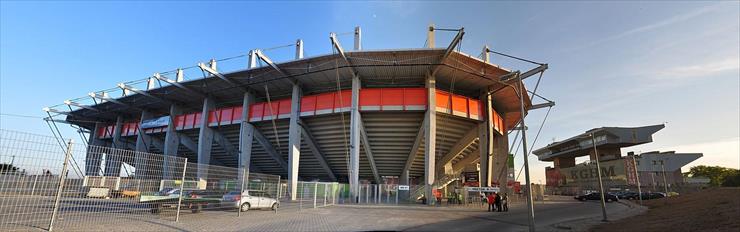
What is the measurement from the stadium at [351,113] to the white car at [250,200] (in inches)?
478

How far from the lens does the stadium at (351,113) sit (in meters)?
31.0

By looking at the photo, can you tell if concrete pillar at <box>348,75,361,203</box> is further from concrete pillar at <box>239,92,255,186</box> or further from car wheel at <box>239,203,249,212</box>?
car wheel at <box>239,203,249,212</box>

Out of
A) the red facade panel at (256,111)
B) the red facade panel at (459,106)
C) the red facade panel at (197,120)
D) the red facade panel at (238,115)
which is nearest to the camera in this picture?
the red facade panel at (459,106)

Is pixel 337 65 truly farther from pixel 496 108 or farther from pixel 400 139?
pixel 496 108

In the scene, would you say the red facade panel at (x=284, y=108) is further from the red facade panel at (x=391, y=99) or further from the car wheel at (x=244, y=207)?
the car wheel at (x=244, y=207)

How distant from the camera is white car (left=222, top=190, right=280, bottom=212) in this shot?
16.5 meters

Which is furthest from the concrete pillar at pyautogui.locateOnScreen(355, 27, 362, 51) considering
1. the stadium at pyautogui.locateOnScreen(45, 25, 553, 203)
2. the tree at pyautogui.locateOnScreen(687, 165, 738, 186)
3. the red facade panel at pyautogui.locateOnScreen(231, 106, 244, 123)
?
the tree at pyautogui.locateOnScreen(687, 165, 738, 186)

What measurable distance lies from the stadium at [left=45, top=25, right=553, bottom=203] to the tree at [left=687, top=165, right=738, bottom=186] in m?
69.4

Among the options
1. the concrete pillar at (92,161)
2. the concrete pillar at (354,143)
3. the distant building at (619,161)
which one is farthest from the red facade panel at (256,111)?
the distant building at (619,161)

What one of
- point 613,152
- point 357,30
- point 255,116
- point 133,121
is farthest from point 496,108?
point 613,152

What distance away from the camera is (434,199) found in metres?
30.2

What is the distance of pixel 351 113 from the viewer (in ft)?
103

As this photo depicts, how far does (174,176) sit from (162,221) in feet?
5.96

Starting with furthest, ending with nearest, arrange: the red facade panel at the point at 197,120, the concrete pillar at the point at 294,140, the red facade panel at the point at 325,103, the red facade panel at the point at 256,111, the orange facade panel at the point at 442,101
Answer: the red facade panel at the point at 197,120, the red facade panel at the point at 256,111, the concrete pillar at the point at 294,140, the red facade panel at the point at 325,103, the orange facade panel at the point at 442,101
